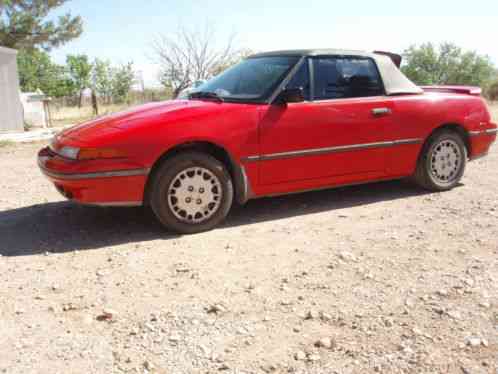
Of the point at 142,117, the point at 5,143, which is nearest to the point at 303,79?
the point at 142,117

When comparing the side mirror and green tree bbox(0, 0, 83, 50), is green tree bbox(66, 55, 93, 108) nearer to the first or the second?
green tree bbox(0, 0, 83, 50)

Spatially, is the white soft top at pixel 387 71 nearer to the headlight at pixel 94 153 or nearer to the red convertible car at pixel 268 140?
the red convertible car at pixel 268 140

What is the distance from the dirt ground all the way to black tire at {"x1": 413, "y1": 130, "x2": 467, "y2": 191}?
0.52 metres

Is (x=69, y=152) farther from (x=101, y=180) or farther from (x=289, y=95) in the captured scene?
(x=289, y=95)

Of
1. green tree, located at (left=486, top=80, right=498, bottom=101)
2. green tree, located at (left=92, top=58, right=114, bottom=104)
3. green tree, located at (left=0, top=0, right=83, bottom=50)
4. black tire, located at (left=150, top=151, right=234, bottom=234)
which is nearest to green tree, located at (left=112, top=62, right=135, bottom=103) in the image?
green tree, located at (left=92, top=58, right=114, bottom=104)

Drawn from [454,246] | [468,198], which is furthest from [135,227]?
[468,198]

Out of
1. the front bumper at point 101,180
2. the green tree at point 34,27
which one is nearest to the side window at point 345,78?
the front bumper at point 101,180

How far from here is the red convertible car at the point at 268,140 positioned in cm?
391

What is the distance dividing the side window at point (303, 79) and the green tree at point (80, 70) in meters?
47.9

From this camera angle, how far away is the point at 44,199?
543cm

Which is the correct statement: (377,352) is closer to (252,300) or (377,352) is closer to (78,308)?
(252,300)

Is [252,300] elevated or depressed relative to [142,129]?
depressed

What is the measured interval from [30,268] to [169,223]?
3.61 ft

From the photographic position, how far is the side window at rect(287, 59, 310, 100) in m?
4.57
